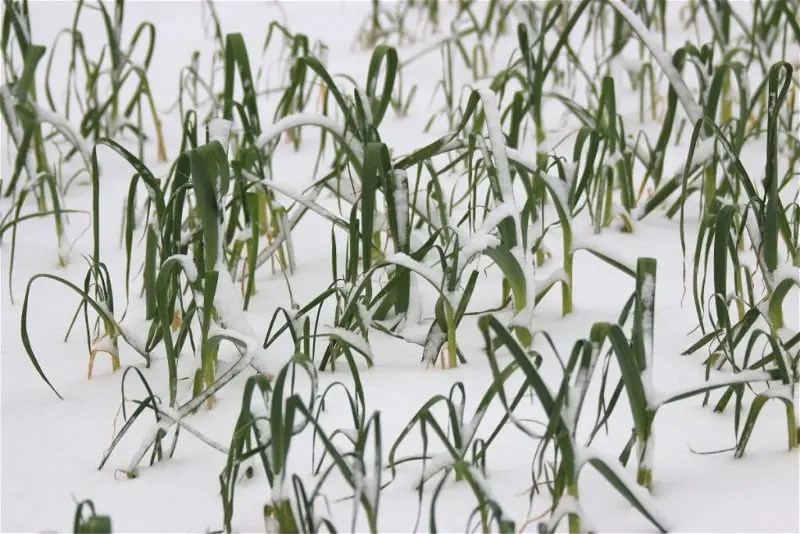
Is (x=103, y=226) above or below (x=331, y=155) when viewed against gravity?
below

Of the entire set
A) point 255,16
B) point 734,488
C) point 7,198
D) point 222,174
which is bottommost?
point 734,488

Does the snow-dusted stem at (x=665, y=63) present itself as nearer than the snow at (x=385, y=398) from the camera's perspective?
No

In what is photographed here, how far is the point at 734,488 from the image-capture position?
1.08 m

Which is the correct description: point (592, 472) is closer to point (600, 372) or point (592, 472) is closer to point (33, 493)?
point (600, 372)

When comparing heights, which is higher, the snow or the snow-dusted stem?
the snow-dusted stem

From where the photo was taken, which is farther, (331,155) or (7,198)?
(331,155)

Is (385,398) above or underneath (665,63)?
underneath

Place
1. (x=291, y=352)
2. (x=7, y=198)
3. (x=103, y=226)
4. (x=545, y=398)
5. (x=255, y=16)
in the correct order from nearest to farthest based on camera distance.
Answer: (x=545, y=398) → (x=291, y=352) → (x=103, y=226) → (x=7, y=198) → (x=255, y=16)

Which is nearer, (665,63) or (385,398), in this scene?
(385,398)

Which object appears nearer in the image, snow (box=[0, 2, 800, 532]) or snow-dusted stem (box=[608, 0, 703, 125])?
snow (box=[0, 2, 800, 532])

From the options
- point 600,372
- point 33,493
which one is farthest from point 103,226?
point 600,372

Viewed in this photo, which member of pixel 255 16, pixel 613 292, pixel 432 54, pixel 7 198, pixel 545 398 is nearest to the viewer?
pixel 545 398

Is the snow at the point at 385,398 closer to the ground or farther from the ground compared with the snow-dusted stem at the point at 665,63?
closer to the ground

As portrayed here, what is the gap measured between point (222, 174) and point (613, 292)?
2.19 ft
